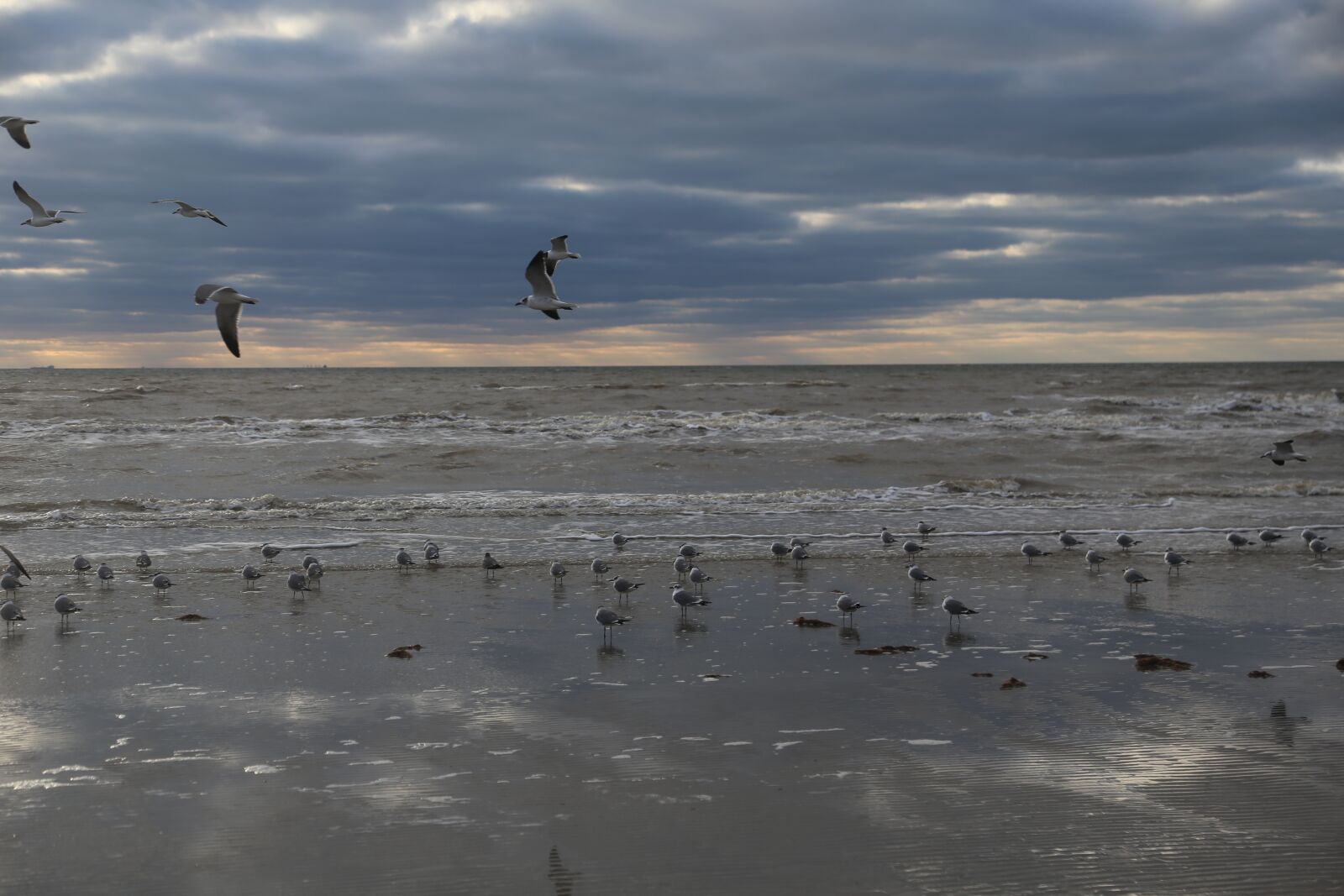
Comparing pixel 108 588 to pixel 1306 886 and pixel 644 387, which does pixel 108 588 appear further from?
pixel 644 387

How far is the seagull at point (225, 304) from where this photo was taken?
1121 cm

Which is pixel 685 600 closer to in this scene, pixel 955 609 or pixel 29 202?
pixel 955 609

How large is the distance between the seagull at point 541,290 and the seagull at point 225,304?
11.1ft

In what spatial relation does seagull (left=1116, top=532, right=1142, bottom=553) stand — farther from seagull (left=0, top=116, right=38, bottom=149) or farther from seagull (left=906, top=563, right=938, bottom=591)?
seagull (left=0, top=116, right=38, bottom=149)

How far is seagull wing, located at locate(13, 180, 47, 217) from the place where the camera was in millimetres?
14859

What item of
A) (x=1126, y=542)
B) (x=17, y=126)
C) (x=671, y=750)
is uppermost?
(x=17, y=126)

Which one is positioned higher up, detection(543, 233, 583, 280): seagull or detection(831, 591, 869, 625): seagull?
detection(543, 233, 583, 280): seagull

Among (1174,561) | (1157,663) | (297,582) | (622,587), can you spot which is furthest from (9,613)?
(1174,561)

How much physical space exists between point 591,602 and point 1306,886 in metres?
7.37

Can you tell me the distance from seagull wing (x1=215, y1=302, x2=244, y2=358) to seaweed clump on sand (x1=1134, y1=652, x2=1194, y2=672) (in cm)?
833

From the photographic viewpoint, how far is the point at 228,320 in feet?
37.6

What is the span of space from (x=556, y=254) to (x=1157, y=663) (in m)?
7.86

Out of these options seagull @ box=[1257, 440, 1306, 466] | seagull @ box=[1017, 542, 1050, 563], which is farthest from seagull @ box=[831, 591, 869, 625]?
seagull @ box=[1257, 440, 1306, 466]

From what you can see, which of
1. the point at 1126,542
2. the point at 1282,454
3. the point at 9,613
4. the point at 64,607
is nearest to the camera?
the point at 9,613
